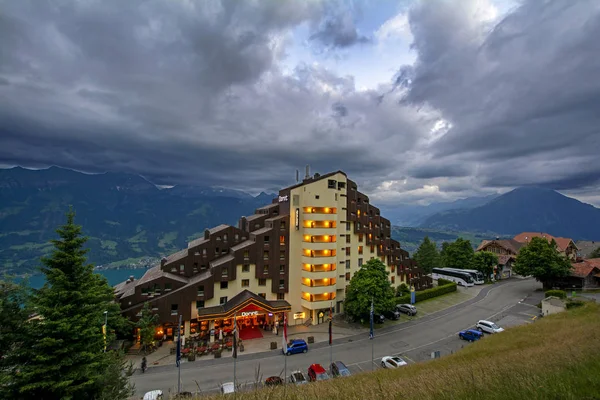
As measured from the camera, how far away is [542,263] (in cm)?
6050

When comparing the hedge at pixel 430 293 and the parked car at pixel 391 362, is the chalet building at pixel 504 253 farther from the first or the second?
the parked car at pixel 391 362

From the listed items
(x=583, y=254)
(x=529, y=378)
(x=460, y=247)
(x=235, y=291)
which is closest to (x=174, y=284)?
(x=235, y=291)

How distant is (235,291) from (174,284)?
10311mm

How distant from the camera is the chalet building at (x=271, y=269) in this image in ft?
146

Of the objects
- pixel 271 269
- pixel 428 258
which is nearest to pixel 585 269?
pixel 428 258

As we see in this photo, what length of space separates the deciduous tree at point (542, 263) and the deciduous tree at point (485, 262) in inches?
565

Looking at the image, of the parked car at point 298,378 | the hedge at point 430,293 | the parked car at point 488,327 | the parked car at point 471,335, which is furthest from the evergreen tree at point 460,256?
the parked car at point 298,378

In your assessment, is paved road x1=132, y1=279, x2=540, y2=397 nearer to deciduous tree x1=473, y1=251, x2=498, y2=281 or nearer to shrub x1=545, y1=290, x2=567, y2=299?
shrub x1=545, y1=290, x2=567, y2=299

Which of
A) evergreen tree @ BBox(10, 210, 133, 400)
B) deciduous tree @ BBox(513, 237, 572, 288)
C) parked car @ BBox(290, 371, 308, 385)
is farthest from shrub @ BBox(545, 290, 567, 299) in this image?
evergreen tree @ BBox(10, 210, 133, 400)

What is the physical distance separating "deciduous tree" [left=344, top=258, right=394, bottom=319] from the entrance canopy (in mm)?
11416

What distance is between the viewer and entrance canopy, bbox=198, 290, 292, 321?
1727 inches

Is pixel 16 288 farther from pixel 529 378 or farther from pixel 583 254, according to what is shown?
pixel 583 254

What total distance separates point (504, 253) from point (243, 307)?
93.2m

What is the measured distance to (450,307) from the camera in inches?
2255
